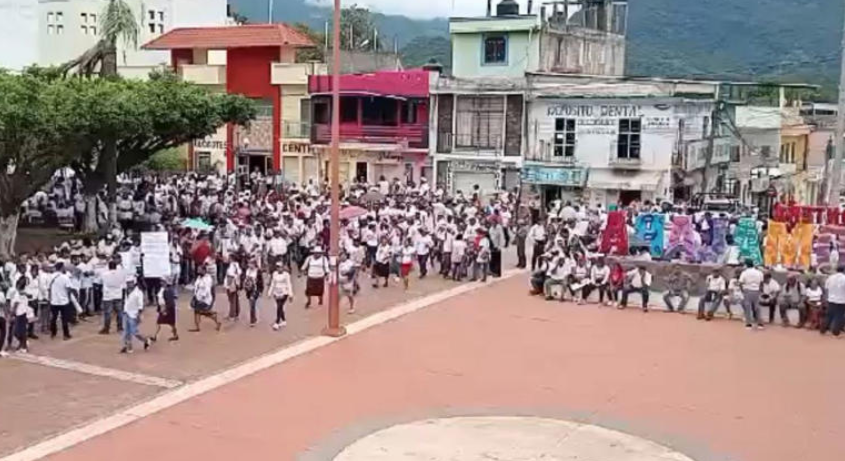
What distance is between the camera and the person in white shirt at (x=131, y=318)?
56.2 feet

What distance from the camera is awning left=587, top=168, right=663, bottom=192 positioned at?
115 ft

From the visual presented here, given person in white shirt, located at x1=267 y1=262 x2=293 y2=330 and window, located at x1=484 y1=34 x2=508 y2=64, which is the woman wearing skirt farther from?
window, located at x1=484 y1=34 x2=508 y2=64

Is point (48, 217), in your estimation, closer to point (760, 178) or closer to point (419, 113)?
point (419, 113)

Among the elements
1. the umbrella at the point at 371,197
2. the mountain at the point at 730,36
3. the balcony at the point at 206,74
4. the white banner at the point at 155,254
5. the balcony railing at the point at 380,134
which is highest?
the mountain at the point at 730,36

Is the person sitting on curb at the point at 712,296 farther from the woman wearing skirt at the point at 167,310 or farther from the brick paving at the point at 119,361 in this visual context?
the woman wearing skirt at the point at 167,310

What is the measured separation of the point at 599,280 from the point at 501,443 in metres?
9.61

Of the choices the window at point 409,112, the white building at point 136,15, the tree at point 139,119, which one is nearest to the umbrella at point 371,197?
the tree at point 139,119

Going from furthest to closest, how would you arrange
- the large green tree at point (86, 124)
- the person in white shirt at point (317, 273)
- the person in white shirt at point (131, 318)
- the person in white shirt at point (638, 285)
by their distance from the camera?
the large green tree at point (86, 124)
the person in white shirt at point (638, 285)
the person in white shirt at point (317, 273)
the person in white shirt at point (131, 318)

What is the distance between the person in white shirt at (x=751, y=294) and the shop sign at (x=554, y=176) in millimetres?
16020

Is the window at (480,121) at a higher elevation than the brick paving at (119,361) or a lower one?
higher

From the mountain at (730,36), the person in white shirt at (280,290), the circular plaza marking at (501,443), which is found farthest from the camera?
the mountain at (730,36)

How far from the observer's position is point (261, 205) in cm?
2906

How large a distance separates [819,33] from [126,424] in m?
94.6

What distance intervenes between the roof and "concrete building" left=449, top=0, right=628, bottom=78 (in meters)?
7.46
